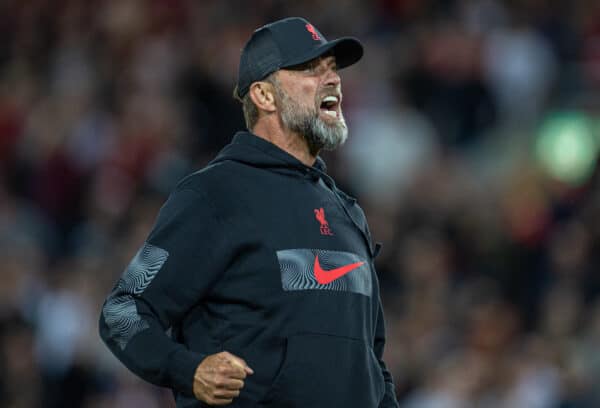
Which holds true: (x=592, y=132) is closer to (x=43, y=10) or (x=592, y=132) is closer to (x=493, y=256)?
(x=493, y=256)

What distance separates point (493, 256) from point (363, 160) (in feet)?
5.44

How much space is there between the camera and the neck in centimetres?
419

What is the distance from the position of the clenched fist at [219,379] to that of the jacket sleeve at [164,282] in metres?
0.11

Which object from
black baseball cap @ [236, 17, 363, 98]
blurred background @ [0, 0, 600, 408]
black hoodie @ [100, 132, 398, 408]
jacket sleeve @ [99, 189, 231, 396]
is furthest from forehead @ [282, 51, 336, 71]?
blurred background @ [0, 0, 600, 408]

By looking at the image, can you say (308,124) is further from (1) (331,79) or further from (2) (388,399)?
(2) (388,399)

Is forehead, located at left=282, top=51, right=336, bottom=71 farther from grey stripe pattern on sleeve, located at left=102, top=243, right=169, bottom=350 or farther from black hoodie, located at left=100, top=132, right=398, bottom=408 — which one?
grey stripe pattern on sleeve, located at left=102, top=243, right=169, bottom=350

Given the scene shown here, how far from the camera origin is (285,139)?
4.20 metres

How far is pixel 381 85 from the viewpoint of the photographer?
Result: 10797mm

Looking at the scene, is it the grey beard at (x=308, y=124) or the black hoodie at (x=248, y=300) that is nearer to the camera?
the black hoodie at (x=248, y=300)

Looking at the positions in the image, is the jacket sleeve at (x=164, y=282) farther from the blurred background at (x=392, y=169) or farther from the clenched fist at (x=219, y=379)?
the blurred background at (x=392, y=169)

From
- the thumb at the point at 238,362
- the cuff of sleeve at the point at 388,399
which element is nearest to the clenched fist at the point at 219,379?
the thumb at the point at 238,362

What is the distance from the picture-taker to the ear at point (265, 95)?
419 centimetres

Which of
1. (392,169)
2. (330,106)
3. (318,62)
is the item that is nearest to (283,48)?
(318,62)

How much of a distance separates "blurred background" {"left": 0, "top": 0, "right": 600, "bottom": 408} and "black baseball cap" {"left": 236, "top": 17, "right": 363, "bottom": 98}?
4.10 metres
